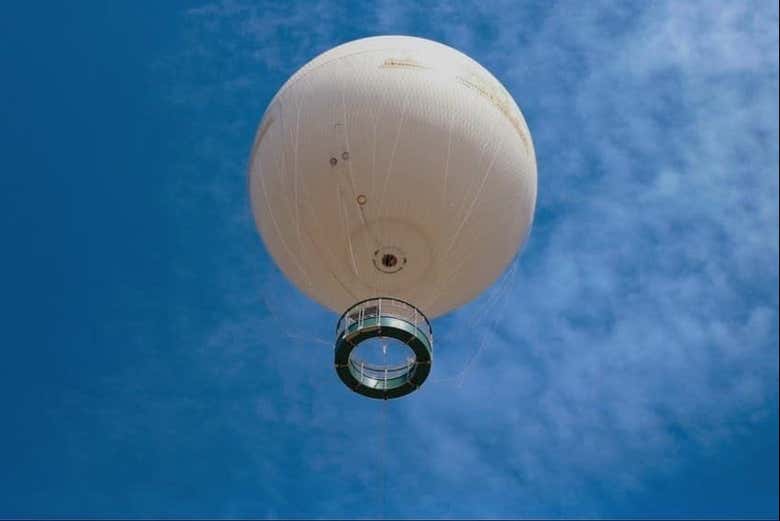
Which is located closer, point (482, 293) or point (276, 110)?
point (276, 110)

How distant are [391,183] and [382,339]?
393cm

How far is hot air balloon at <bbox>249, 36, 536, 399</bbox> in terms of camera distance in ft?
77.9

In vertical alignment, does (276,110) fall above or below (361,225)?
above

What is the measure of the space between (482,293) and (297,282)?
5250 mm

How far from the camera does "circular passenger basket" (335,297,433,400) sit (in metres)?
24.5

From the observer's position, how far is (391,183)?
23.7m

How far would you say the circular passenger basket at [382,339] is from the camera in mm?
24547

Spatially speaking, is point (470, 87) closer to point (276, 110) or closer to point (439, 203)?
point (439, 203)

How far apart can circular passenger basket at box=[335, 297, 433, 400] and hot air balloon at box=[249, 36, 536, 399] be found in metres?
0.03

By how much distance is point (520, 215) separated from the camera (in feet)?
85.3

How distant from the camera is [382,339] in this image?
2466 centimetres

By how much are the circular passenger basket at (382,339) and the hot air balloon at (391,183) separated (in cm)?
3

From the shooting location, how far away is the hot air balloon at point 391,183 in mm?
23734

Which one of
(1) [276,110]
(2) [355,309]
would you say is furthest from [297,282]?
(1) [276,110]
